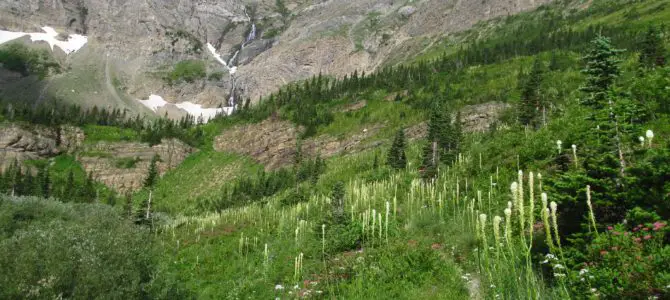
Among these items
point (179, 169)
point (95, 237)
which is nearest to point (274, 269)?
point (95, 237)

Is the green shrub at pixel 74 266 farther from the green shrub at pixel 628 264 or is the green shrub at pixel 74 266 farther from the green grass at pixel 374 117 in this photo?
the green grass at pixel 374 117

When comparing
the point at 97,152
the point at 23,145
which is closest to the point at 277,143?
the point at 97,152

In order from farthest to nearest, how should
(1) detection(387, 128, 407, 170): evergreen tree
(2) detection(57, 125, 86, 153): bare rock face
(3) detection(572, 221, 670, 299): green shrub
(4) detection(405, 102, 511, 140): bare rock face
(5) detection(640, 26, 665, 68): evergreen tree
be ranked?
(2) detection(57, 125, 86, 153): bare rock face → (4) detection(405, 102, 511, 140): bare rock face → (1) detection(387, 128, 407, 170): evergreen tree → (5) detection(640, 26, 665, 68): evergreen tree → (3) detection(572, 221, 670, 299): green shrub

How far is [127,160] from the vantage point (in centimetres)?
12025

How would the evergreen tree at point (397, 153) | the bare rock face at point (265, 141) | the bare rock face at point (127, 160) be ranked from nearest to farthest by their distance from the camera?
1. the evergreen tree at point (397, 153)
2. the bare rock face at point (265, 141)
3. the bare rock face at point (127, 160)

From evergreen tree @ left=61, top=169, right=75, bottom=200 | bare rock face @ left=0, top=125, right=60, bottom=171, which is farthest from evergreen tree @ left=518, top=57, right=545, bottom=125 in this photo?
bare rock face @ left=0, top=125, right=60, bottom=171

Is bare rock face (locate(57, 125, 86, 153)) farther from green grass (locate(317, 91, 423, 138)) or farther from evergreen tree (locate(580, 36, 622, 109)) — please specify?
evergreen tree (locate(580, 36, 622, 109))

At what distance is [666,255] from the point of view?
5.92 meters

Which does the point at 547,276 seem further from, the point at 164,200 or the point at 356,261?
the point at 164,200

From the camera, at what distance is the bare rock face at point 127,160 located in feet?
376

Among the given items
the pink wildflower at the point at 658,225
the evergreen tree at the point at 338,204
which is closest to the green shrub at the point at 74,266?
the evergreen tree at the point at 338,204

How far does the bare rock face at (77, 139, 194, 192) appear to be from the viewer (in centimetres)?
11469

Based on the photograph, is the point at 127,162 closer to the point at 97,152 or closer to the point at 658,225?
the point at 97,152

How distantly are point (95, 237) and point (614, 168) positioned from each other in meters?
21.6
